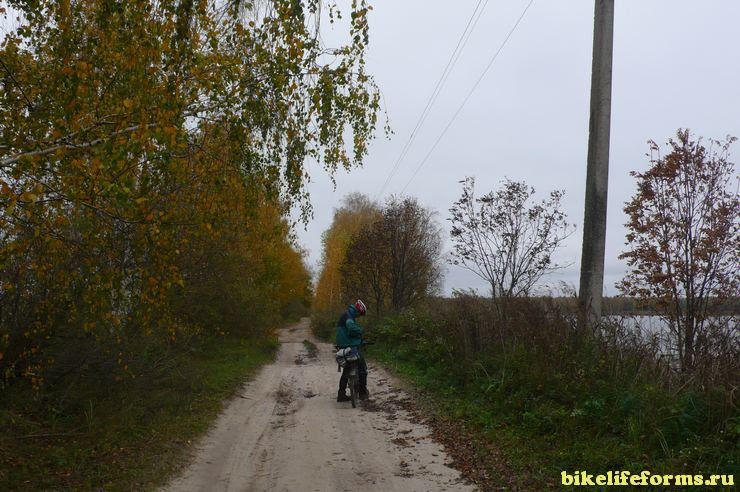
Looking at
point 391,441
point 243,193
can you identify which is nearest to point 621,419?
point 391,441

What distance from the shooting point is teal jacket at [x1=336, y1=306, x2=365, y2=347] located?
11.6m

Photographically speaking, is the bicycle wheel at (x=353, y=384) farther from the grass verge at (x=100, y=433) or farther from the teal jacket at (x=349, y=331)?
the grass verge at (x=100, y=433)

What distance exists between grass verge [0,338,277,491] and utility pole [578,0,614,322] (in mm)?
6356

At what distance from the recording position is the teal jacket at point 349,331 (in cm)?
1159

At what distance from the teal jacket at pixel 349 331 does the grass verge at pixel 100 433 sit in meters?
2.68

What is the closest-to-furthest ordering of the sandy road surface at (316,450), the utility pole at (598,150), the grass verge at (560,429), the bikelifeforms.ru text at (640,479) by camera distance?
the bikelifeforms.ru text at (640,479) → the grass verge at (560,429) → the sandy road surface at (316,450) → the utility pole at (598,150)

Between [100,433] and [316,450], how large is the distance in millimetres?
2916

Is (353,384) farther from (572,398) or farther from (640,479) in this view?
(640,479)

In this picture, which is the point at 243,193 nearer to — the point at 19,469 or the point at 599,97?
the point at 19,469

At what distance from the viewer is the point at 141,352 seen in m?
9.59

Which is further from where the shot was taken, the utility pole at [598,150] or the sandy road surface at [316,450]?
the utility pole at [598,150]

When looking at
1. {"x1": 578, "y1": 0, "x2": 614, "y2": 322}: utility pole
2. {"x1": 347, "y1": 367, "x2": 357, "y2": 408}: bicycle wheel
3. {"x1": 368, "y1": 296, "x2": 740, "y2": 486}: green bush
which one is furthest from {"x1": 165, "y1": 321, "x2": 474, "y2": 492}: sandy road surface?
{"x1": 578, "y1": 0, "x2": 614, "y2": 322}: utility pole

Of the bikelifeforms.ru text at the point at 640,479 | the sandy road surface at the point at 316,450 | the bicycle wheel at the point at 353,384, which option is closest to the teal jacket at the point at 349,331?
the bicycle wheel at the point at 353,384

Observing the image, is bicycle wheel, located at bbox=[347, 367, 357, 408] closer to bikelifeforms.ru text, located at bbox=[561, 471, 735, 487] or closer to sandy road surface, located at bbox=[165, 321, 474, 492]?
sandy road surface, located at bbox=[165, 321, 474, 492]
